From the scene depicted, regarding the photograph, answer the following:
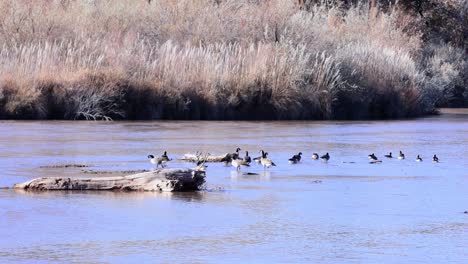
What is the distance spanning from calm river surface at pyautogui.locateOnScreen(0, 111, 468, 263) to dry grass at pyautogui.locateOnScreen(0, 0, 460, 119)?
17.0 feet

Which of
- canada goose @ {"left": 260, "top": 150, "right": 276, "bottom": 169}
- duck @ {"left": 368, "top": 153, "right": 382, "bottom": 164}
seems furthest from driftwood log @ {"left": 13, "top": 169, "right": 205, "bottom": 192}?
duck @ {"left": 368, "top": 153, "right": 382, "bottom": 164}

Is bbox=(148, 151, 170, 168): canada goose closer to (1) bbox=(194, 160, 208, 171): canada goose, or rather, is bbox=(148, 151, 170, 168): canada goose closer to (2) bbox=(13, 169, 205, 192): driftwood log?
(1) bbox=(194, 160, 208, 171): canada goose

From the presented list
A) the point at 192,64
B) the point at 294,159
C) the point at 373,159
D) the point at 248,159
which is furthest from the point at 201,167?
the point at 192,64

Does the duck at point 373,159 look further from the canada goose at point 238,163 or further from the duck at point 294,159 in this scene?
the canada goose at point 238,163

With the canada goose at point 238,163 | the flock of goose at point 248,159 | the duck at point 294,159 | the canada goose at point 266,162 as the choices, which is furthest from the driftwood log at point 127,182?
the duck at point 294,159

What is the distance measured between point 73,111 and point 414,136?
289 inches

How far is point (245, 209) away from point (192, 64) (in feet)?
48.7

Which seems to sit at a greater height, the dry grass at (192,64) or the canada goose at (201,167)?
the dry grass at (192,64)

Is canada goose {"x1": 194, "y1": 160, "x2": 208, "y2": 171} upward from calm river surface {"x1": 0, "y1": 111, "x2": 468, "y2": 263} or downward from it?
upward

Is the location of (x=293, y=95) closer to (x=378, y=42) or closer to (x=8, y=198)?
(x=378, y=42)

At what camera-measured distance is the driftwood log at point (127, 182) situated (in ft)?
39.4

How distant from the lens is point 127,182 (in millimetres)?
12039

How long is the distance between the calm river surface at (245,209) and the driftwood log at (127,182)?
0.14 meters

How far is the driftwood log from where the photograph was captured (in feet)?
39.4
